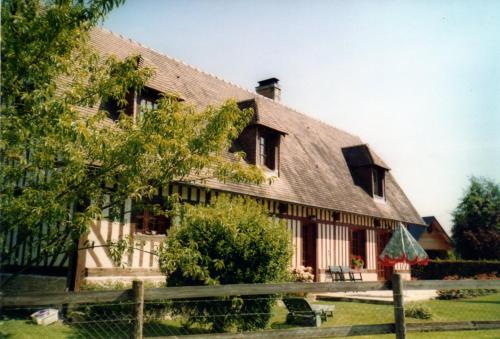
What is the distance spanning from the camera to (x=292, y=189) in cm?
1493

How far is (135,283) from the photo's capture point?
4984mm

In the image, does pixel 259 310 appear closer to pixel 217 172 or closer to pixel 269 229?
pixel 269 229

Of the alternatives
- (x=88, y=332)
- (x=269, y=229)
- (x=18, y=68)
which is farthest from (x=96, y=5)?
(x=88, y=332)

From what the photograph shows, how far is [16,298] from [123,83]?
8.67 feet

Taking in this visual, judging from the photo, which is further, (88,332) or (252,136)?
(252,136)

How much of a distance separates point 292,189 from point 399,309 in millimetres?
9148

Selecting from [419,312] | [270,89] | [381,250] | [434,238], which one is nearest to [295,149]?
[270,89]

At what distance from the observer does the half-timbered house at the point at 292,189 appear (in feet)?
34.4

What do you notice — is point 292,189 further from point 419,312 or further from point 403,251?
point 419,312

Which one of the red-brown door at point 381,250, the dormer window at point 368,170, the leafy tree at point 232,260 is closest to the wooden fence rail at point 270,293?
the leafy tree at point 232,260

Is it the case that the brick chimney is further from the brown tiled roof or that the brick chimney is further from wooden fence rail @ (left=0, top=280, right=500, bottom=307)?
wooden fence rail @ (left=0, top=280, right=500, bottom=307)

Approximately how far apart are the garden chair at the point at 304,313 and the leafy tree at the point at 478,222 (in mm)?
29459

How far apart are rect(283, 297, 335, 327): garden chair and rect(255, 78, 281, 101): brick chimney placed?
12.9 meters


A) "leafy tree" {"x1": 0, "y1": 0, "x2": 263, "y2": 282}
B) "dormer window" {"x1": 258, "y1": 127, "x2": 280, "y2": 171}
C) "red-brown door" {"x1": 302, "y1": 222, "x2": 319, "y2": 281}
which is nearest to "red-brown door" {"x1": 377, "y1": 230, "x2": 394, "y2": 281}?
"red-brown door" {"x1": 302, "y1": 222, "x2": 319, "y2": 281}
